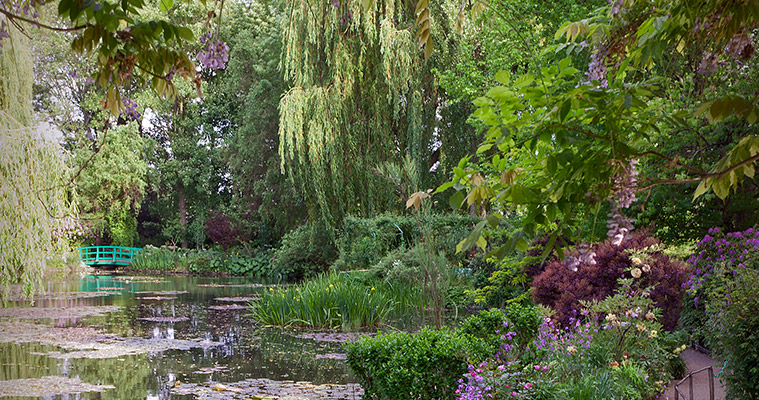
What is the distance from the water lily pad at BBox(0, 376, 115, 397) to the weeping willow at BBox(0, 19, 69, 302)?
70.0 inches

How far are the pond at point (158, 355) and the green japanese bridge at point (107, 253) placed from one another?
41.7ft

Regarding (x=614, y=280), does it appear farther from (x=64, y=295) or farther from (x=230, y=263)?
(x=230, y=263)

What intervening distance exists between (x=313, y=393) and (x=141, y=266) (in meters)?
21.3

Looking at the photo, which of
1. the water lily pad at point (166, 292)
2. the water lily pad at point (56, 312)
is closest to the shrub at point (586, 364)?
the water lily pad at point (56, 312)

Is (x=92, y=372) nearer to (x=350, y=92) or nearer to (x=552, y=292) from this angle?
(x=552, y=292)

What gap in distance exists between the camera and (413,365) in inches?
174

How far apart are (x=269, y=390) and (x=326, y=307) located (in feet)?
12.9

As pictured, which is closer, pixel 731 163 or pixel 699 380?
pixel 731 163

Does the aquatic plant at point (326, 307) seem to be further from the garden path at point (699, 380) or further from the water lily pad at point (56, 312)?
the garden path at point (699, 380)

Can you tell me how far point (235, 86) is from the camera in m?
25.7

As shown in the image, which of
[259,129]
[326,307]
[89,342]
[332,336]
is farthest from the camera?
[259,129]

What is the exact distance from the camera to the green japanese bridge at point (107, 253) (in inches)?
1002

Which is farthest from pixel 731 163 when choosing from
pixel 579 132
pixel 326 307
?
pixel 326 307

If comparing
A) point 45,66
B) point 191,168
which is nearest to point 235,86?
point 191,168
